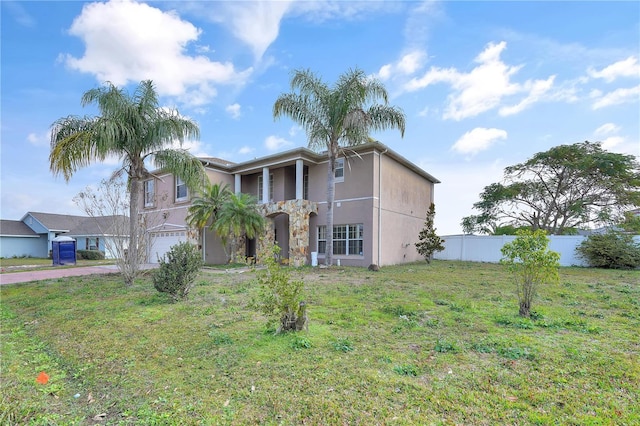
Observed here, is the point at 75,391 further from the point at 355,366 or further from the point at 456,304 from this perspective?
the point at 456,304

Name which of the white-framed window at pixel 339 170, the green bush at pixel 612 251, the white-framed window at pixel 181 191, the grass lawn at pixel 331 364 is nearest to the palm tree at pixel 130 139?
the grass lawn at pixel 331 364

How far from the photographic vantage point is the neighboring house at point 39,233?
30.0 metres

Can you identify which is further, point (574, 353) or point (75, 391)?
point (574, 353)

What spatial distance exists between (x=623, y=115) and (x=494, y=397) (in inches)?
594

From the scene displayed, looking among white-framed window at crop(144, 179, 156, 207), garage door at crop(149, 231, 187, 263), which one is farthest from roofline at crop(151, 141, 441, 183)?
white-framed window at crop(144, 179, 156, 207)

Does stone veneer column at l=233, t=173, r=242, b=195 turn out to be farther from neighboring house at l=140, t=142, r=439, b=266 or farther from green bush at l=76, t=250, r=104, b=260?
green bush at l=76, t=250, r=104, b=260

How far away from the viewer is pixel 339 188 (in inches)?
659

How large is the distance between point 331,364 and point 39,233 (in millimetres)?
39125

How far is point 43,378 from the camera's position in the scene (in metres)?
3.86

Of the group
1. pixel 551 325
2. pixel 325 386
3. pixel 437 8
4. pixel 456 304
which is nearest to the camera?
pixel 325 386

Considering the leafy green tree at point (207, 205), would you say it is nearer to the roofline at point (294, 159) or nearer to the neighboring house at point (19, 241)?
the roofline at point (294, 159)

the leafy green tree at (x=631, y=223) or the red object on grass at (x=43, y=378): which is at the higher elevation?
the leafy green tree at (x=631, y=223)

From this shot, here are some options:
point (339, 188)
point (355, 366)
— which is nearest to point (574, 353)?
point (355, 366)

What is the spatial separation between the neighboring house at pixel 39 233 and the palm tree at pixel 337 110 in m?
25.1
